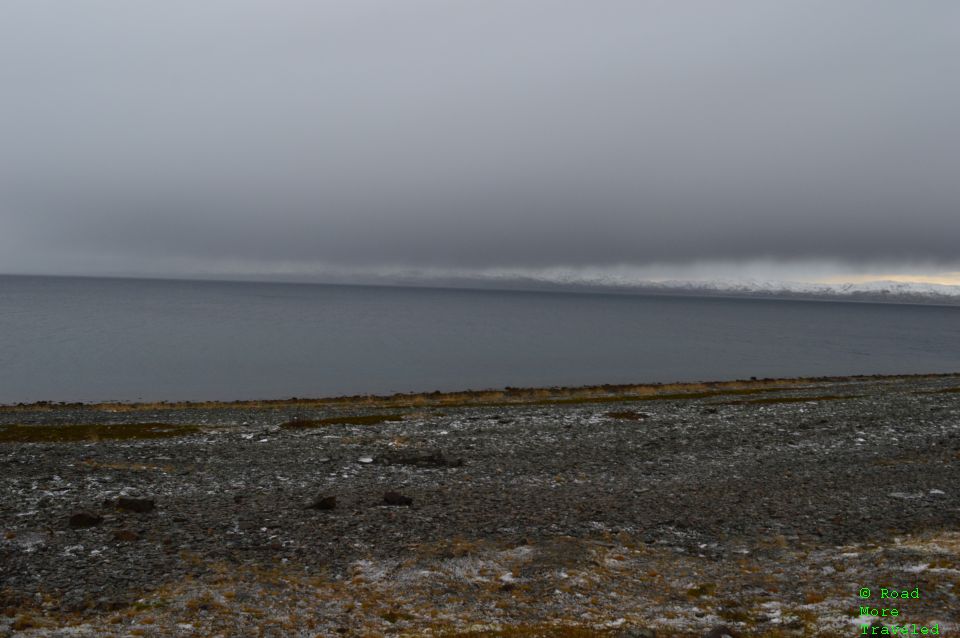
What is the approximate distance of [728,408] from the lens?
121 feet

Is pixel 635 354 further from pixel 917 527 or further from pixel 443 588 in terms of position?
pixel 443 588

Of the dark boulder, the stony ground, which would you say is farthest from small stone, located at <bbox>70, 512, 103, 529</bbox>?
the dark boulder

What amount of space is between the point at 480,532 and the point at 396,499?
346cm

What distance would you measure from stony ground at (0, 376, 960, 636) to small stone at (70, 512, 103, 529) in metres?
0.03

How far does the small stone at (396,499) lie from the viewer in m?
17.3

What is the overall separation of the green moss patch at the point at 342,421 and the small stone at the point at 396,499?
1547 cm

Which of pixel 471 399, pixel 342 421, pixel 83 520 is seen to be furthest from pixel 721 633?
pixel 471 399

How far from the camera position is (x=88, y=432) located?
30203mm

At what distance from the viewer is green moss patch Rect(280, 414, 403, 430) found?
32094 mm

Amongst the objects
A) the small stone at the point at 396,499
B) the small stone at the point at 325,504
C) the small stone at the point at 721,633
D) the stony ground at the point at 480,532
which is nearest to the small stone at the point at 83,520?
the stony ground at the point at 480,532

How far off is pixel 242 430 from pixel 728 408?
28.6 meters

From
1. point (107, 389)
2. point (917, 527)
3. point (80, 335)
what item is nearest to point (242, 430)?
point (917, 527)

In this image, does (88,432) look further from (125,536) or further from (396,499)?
(396,499)

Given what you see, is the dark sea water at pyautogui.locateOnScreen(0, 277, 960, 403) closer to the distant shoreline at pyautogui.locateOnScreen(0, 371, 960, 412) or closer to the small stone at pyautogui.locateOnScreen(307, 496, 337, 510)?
the distant shoreline at pyautogui.locateOnScreen(0, 371, 960, 412)
